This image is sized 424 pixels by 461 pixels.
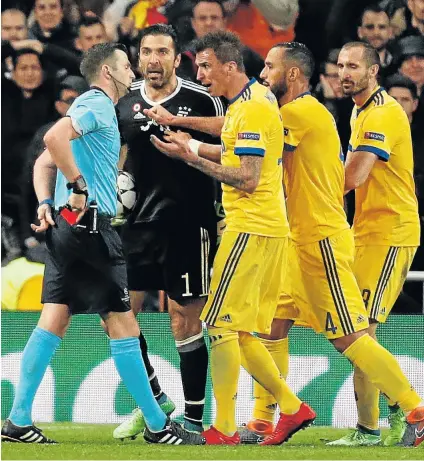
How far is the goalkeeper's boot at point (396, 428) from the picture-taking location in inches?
270

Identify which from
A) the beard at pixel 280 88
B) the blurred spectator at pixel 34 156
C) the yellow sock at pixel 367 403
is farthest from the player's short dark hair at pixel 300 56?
the blurred spectator at pixel 34 156

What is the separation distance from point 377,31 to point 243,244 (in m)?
3.21

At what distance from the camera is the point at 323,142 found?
678cm

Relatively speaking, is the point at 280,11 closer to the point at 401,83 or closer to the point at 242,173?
the point at 401,83

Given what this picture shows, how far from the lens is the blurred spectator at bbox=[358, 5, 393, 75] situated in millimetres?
9117

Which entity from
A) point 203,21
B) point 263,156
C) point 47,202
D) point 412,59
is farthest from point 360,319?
point 203,21

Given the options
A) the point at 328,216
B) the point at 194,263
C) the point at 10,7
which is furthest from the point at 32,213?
the point at 328,216

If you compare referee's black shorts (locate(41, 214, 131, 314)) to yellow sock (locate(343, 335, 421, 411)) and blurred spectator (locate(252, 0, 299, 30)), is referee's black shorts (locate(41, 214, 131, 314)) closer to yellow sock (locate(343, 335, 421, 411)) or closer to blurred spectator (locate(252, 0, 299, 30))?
yellow sock (locate(343, 335, 421, 411))

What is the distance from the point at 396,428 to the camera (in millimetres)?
6859

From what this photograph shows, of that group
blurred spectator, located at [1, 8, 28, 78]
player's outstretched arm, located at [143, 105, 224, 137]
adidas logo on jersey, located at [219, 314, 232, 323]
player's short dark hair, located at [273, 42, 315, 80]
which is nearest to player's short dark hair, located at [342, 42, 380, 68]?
player's short dark hair, located at [273, 42, 315, 80]

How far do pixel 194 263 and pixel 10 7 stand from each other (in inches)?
126

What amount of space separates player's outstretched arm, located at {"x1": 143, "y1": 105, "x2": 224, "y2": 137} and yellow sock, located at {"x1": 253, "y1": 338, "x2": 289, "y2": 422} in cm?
117

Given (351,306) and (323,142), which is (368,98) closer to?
(323,142)

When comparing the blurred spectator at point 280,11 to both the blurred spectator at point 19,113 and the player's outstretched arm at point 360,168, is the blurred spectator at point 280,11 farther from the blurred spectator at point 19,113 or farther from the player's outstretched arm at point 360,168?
the player's outstretched arm at point 360,168
